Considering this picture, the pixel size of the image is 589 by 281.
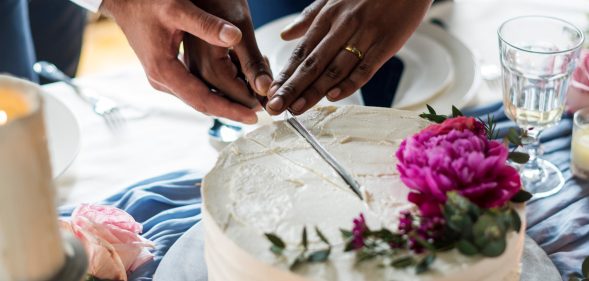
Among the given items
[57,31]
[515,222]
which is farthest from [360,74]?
[57,31]

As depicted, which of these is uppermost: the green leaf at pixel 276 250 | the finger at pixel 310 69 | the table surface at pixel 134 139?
the green leaf at pixel 276 250

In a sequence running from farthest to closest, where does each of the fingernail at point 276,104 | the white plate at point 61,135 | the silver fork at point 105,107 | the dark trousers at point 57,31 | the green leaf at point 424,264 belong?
the dark trousers at point 57,31 → the silver fork at point 105,107 → the white plate at point 61,135 → the fingernail at point 276,104 → the green leaf at point 424,264

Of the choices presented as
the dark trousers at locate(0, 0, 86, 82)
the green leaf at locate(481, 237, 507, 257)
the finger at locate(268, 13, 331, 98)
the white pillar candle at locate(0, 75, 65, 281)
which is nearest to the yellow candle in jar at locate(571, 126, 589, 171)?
the finger at locate(268, 13, 331, 98)

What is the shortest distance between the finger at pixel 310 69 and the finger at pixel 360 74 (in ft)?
0.13

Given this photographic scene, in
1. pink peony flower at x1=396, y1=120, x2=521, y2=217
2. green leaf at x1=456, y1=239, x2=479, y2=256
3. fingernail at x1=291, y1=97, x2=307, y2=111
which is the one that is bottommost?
fingernail at x1=291, y1=97, x2=307, y2=111

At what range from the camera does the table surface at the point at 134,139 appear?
1332mm

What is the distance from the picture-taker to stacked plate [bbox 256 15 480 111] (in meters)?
1.39

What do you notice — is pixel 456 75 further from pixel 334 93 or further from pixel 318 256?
pixel 318 256

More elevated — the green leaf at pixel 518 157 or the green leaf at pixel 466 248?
the green leaf at pixel 466 248

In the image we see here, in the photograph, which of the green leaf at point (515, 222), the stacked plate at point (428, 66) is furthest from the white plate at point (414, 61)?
the green leaf at point (515, 222)

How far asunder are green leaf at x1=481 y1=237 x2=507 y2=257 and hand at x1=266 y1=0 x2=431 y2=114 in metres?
0.40

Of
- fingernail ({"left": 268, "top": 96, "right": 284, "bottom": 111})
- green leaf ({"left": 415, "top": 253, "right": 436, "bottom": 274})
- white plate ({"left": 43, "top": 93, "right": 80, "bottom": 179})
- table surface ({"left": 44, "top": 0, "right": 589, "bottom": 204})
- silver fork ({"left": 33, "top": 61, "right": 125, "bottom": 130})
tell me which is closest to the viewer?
green leaf ({"left": 415, "top": 253, "right": 436, "bottom": 274})

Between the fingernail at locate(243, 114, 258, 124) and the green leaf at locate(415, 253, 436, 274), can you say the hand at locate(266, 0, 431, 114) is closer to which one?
the fingernail at locate(243, 114, 258, 124)

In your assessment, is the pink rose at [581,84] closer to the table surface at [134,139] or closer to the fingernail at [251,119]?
the table surface at [134,139]
